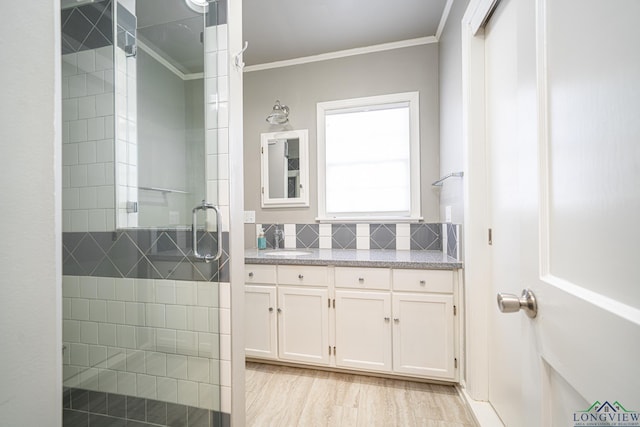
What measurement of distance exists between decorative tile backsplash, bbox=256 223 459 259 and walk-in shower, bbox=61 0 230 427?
56.9 inches

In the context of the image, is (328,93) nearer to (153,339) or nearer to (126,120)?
(126,120)

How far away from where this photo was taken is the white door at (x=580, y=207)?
0.41 m

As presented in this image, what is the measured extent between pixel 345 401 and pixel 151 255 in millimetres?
1449

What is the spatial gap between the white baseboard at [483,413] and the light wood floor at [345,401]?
0.06 metres

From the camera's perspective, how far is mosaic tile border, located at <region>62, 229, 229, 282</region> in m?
0.99

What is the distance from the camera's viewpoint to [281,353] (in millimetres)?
2049

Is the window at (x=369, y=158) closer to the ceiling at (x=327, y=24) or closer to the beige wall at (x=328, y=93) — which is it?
the beige wall at (x=328, y=93)

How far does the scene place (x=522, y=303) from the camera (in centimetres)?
66

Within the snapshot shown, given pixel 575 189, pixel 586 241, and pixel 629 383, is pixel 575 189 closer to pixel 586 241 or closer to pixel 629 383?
pixel 586 241

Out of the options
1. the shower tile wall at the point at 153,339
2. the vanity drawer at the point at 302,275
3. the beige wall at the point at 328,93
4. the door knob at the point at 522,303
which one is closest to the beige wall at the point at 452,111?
the beige wall at the point at 328,93

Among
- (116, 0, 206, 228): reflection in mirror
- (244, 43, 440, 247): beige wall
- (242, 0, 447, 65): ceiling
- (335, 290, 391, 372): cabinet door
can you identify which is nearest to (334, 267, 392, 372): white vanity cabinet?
(335, 290, 391, 372): cabinet door

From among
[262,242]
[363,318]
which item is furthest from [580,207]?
[262,242]

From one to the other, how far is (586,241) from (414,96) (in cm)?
222

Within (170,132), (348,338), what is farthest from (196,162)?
(348,338)
